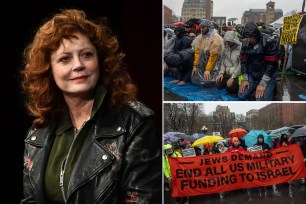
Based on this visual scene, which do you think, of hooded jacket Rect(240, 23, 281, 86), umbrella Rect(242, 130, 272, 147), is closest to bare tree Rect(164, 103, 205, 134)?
umbrella Rect(242, 130, 272, 147)

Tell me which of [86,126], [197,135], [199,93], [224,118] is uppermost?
[86,126]

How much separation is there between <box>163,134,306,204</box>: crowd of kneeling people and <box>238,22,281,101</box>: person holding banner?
0.38 m

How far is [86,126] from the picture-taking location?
1.31 metres

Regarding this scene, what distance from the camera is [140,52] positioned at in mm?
2723

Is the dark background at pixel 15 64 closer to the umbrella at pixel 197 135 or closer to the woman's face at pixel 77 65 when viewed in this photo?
the umbrella at pixel 197 135

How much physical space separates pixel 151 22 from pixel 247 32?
66 centimetres

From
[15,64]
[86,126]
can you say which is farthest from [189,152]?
[86,126]

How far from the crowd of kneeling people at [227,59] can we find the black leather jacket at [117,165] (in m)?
1.63

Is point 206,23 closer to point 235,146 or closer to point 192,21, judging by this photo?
point 192,21

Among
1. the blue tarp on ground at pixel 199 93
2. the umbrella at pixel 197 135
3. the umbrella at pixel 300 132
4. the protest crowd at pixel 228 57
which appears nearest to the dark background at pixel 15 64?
the protest crowd at pixel 228 57

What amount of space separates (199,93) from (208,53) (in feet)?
0.92

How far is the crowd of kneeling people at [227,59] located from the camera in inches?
114

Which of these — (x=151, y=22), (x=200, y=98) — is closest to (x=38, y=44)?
(x=151, y=22)

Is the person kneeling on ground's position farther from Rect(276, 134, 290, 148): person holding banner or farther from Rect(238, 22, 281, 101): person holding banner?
Rect(276, 134, 290, 148): person holding banner
